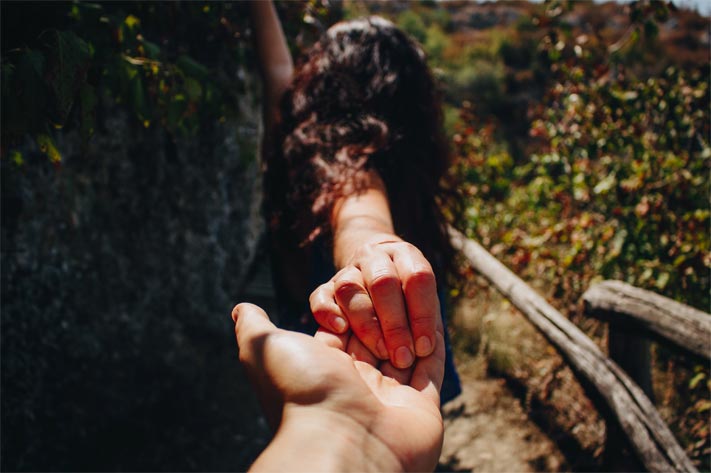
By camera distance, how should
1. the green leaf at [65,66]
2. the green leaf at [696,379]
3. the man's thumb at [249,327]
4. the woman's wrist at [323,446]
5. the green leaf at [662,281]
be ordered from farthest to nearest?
the green leaf at [662,281] → the green leaf at [696,379] → the green leaf at [65,66] → the man's thumb at [249,327] → the woman's wrist at [323,446]

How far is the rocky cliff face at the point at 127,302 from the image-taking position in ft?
7.01

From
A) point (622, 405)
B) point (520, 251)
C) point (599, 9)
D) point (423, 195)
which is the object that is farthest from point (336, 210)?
point (599, 9)

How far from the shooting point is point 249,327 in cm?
81

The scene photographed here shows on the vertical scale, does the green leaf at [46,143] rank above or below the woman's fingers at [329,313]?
above

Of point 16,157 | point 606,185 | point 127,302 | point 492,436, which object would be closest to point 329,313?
point 16,157

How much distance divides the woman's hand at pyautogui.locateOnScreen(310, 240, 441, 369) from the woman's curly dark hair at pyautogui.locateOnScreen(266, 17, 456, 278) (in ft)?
1.73

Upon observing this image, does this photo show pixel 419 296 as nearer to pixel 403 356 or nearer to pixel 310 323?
pixel 403 356

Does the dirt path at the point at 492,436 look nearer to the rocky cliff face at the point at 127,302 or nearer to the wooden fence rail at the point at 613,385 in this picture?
the wooden fence rail at the point at 613,385

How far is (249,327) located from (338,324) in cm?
17

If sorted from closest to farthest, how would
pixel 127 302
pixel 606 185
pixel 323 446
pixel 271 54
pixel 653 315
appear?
1. pixel 323 446
2. pixel 653 315
3. pixel 271 54
4. pixel 127 302
5. pixel 606 185

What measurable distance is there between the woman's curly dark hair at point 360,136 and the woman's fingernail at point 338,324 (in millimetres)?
554

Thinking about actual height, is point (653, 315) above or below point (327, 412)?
below

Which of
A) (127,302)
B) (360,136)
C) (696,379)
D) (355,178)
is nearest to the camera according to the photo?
(355,178)

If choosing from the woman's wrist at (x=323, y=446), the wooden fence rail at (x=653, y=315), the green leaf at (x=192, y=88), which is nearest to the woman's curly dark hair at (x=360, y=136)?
the green leaf at (x=192, y=88)
